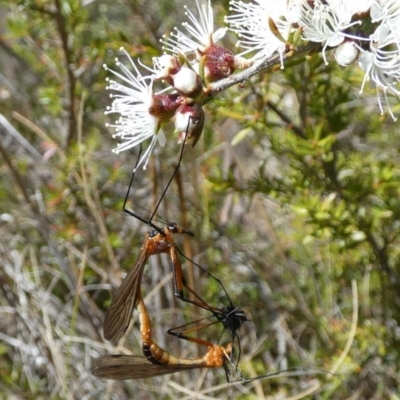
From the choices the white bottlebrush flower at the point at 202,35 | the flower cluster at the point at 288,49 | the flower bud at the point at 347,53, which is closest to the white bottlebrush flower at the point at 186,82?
the flower cluster at the point at 288,49

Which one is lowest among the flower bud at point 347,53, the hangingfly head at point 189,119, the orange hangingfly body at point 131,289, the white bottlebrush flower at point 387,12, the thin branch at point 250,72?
the orange hangingfly body at point 131,289

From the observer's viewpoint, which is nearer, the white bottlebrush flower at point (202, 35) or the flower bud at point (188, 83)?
the flower bud at point (188, 83)

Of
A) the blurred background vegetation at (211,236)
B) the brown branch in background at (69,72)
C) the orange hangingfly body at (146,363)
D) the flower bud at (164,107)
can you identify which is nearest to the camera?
the flower bud at (164,107)

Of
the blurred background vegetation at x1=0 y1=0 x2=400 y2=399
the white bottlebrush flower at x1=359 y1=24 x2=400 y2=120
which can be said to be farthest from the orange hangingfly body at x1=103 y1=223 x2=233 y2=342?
the white bottlebrush flower at x1=359 y1=24 x2=400 y2=120

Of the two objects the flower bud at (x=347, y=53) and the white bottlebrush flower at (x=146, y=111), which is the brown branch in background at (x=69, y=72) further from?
the flower bud at (x=347, y=53)

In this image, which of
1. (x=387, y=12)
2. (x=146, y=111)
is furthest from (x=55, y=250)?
(x=387, y=12)

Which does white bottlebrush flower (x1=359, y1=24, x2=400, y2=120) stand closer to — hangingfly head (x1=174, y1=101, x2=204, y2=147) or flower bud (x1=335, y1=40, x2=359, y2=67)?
flower bud (x1=335, y1=40, x2=359, y2=67)

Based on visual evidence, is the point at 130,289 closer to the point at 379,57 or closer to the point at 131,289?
the point at 131,289
